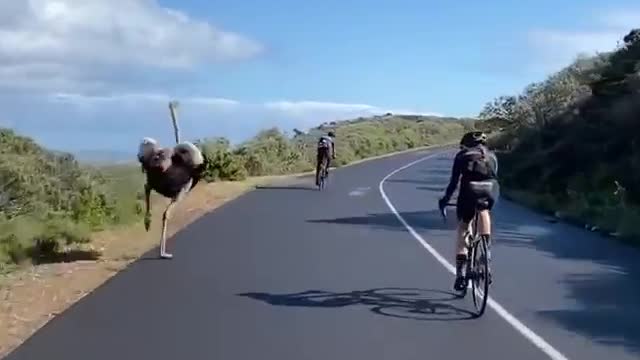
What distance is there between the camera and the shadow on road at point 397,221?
22.6m

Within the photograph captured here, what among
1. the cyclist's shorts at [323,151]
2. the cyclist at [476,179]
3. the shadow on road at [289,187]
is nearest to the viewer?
the cyclist at [476,179]

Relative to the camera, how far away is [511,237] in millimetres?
20766

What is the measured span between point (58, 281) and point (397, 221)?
1067 cm

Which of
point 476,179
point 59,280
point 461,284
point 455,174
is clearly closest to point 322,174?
point 59,280

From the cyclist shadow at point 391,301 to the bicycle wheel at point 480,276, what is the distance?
172 mm

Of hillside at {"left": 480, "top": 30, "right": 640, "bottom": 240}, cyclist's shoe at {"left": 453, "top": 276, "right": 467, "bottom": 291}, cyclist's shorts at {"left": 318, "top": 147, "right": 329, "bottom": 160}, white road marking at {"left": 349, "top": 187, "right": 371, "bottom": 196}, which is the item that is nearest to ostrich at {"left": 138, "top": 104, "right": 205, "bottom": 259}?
cyclist's shoe at {"left": 453, "top": 276, "right": 467, "bottom": 291}

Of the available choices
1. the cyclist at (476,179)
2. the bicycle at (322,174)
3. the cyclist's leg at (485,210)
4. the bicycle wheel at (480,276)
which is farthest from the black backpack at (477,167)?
the bicycle at (322,174)

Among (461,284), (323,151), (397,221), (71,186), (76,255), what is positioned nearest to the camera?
(461,284)

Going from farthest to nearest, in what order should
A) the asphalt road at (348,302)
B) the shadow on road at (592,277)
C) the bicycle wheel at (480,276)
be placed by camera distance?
the bicycle wheel at (480,276) < the shadow on road at (592,277) < the asphalt road at (348,302)

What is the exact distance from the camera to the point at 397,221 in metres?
23.9

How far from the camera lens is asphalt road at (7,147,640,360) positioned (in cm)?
964

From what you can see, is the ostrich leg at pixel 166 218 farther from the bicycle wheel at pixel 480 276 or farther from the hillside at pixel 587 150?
the hillside at pixel 587 150

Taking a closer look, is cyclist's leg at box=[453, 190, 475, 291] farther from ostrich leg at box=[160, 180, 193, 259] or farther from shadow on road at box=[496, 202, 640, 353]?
ostrich leg at box=[160, 180, 193, 259]

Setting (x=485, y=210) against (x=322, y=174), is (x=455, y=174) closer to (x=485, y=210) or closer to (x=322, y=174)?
(x=485, y=210)
